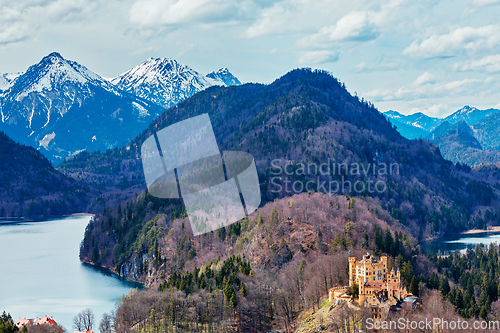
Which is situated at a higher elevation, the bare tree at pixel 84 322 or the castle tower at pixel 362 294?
the castle tower at pixel 362 294

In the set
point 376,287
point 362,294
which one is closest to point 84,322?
point 362,294

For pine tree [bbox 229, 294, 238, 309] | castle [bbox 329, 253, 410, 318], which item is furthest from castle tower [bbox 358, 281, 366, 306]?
pine tree [bbox 229, 294, 238, 309]

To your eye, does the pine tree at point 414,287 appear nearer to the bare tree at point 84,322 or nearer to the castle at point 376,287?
the castle at point 376,287

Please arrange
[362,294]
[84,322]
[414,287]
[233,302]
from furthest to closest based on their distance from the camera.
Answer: [84,322], [233,302], [414,287], [362,294]

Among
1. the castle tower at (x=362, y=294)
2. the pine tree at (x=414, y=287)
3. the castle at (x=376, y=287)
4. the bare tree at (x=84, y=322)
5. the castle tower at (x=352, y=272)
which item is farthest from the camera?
the bare tree at (x=84, y=322)

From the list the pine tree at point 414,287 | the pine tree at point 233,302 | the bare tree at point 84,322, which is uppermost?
the pine tree at point 414,287

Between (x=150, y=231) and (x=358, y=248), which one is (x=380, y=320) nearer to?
(x=358, y=248)

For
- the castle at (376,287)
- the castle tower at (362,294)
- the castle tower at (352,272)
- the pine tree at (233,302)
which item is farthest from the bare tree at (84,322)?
the castle tower at (362,294)

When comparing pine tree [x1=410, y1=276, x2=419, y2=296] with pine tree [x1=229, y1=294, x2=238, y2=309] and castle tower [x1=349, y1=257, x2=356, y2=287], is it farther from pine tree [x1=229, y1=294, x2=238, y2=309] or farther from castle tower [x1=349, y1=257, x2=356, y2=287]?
pine tree [x1=229, y1=294, x2=238, y2=309]

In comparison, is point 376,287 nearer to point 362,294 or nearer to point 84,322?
point 362,294
